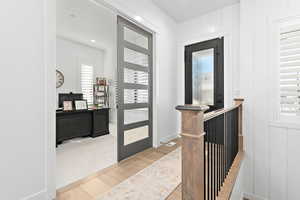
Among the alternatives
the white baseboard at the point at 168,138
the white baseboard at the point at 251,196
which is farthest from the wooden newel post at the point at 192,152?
the white baseboard at the point at 168,138

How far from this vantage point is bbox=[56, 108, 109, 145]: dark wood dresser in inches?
140

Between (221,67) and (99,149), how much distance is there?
132 inches

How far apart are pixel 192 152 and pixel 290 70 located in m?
2.35

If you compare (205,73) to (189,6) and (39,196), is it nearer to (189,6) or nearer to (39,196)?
(189,6)

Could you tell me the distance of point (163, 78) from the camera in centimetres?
351

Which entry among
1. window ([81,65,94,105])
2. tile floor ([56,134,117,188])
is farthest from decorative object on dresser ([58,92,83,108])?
tile floor ([56,134,117,188])

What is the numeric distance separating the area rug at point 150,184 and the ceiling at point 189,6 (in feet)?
10.9

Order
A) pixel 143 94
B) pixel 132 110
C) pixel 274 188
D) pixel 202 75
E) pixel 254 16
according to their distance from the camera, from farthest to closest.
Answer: pixel 202 75 → pixel 143 94 → pixel 132 110 → pixel 254 16 → pixel 274 188

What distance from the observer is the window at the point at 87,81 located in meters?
5.56

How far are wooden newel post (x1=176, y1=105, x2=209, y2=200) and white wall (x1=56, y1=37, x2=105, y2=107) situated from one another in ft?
16.8

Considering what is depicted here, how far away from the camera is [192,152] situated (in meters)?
0.93

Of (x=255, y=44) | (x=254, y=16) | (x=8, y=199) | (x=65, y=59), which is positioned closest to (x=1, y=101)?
(x=8, y=199)

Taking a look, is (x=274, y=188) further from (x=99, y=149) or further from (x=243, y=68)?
(x=99, y=149)

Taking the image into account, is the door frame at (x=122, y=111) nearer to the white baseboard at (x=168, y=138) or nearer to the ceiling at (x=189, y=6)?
the white baseboard at (x=168, y=138)
